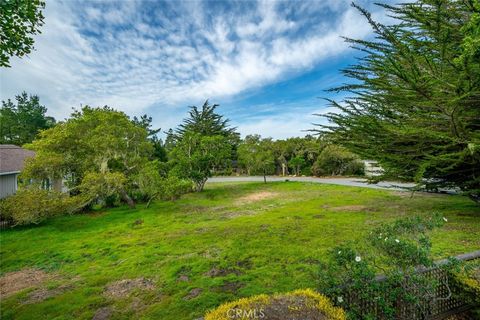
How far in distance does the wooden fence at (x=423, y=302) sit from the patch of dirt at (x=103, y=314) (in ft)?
11.8

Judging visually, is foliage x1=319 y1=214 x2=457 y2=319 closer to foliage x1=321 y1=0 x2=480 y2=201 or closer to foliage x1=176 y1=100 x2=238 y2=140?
foliage x1=321 y1=0 x2=480 y2=201

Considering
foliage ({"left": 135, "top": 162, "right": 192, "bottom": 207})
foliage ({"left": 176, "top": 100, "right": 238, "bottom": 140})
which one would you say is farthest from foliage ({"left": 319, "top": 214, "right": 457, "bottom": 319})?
foliage ({"left": 176, "top": 100, "right": 238, "bottom": 140})

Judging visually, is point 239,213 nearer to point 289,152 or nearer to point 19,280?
point 19,280

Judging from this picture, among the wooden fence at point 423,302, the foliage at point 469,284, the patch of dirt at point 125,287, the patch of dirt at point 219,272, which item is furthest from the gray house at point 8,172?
the foliage at point 469,284

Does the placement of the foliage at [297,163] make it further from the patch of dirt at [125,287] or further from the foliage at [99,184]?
the patch of dirt at [125,287]

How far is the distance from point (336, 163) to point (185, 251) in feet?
A: 76.2

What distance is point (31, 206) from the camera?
9617 millimetres

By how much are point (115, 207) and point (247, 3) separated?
1242 cm

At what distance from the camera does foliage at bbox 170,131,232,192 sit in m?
17.9

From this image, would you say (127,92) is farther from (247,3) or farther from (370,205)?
(370,205)

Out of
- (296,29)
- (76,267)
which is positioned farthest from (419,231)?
(296,29)

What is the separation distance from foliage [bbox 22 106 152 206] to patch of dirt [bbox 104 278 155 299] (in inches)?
306

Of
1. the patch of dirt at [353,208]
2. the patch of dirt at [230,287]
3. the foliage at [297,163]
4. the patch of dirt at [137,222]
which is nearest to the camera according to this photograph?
the patch of dirt at [230,287]

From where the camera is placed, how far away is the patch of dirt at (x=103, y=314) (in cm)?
385
